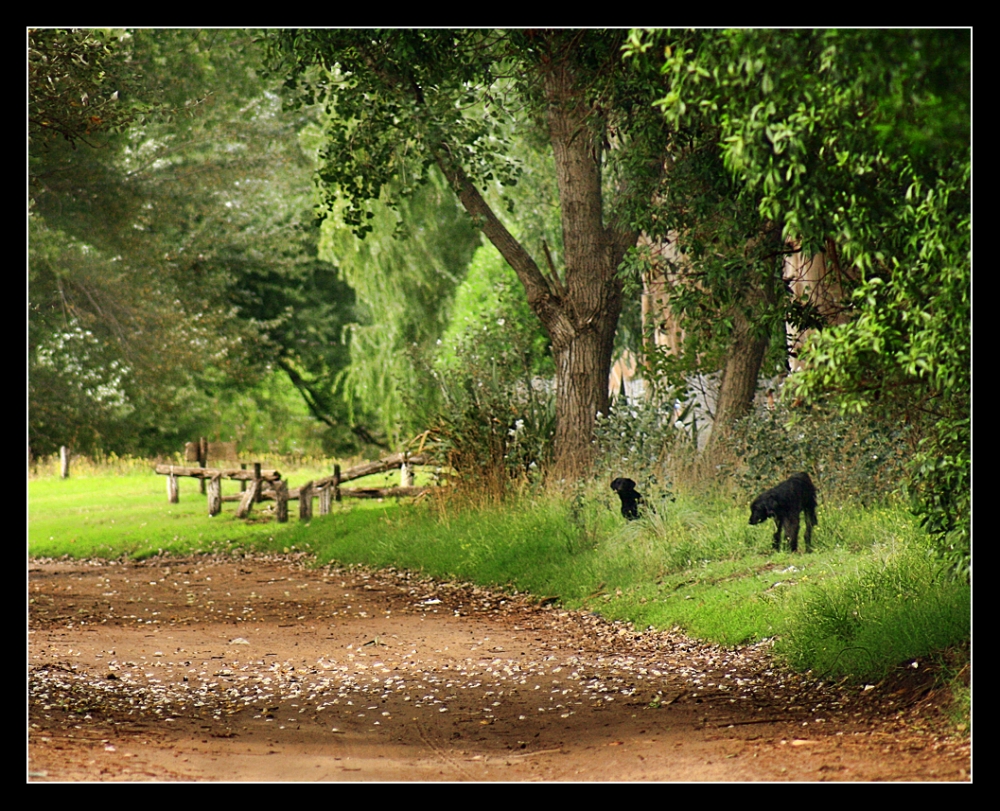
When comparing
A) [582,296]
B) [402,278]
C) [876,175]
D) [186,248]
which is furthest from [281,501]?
[876,175]

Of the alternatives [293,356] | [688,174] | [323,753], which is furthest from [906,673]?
[293,356]

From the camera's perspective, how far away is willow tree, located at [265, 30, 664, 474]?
7980 millimetres

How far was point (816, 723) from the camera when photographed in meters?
4.91

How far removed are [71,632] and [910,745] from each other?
567 cm

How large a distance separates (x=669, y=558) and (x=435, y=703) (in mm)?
2795

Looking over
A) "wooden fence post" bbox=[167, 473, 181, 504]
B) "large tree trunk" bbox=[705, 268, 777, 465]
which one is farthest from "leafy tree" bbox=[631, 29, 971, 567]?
"wooden fence post" bbox=[167, 473, 181, 504]

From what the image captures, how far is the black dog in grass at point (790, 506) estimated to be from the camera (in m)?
7.52

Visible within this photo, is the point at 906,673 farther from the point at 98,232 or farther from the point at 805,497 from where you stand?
the point at 98,232

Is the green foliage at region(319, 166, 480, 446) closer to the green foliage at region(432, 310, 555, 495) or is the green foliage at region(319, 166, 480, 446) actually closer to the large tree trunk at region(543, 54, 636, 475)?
the green foliage at region(432, 310, 555, 495)

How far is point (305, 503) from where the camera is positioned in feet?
43.2

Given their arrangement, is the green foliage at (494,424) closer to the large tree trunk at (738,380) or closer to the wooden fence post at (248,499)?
the large tree trunk at (738,380)

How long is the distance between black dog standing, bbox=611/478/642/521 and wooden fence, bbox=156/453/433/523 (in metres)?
4.10

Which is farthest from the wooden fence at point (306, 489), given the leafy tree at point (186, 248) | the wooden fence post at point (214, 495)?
the leafy tree at point (186, 248)

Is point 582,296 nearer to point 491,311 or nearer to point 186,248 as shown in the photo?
point 491,311
